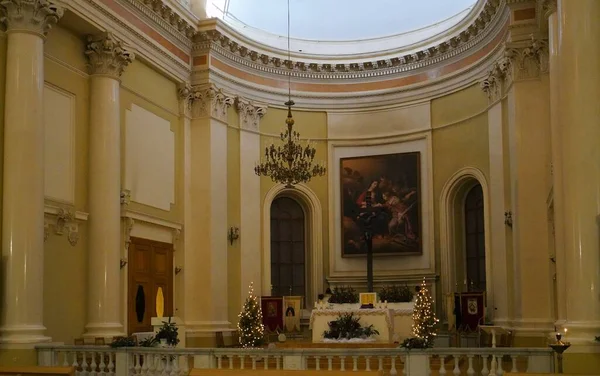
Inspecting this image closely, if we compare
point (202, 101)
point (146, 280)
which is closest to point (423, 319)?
point (146, 280)

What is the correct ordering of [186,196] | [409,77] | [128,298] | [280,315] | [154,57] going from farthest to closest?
[409,77] < [280,315] < [186,196] < [154,57] < [128,298]

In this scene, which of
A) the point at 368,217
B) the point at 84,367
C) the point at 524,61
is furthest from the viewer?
the point at 368,217

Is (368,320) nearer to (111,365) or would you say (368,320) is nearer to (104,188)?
(104,188)

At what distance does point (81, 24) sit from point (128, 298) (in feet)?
18.1

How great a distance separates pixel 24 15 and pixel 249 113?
9.07 meters

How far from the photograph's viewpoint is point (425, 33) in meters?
22.5

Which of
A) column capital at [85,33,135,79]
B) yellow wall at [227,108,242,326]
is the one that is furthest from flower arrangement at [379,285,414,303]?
column capital at [85,33,135,79]

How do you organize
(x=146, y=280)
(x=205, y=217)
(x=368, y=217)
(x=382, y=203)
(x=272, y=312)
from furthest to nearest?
(x=382, y=203) → (x=368, y=217) → (x=272, y=312) → (x=205, y=217) → (x=146, y=280)

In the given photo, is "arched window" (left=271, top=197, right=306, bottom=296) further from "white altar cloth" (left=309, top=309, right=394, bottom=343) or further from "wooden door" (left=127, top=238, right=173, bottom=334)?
"wooden door" (left=127, top=238, right=173, bottom=334)

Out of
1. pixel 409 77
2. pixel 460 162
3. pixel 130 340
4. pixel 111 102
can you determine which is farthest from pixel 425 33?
pixel 130 340

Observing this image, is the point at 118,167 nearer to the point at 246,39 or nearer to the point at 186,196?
the point at 186,196

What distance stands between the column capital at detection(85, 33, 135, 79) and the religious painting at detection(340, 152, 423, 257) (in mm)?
8436

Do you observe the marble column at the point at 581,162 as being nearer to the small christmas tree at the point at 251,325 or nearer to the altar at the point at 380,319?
the altar at the point at 380,319

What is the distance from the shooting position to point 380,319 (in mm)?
17484
